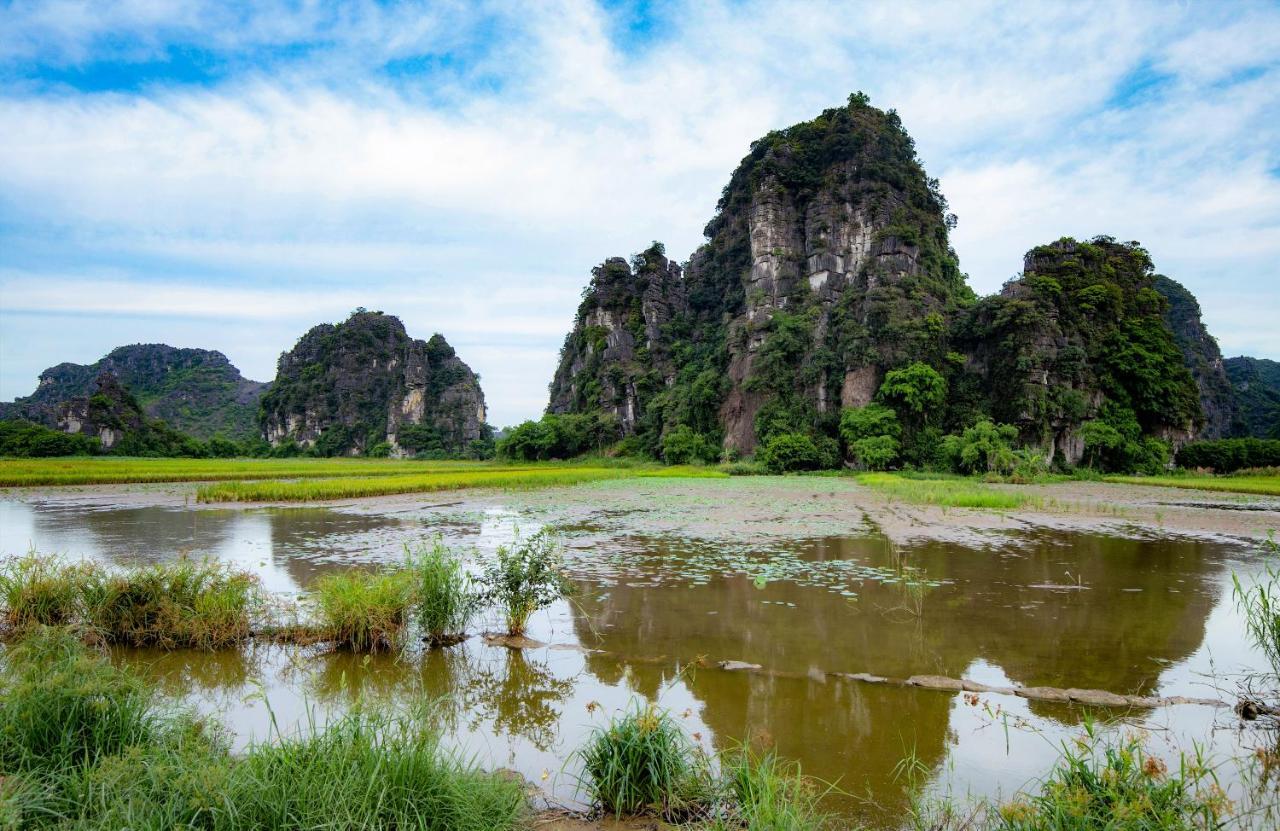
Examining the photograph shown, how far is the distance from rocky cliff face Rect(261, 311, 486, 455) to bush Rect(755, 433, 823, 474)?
178 feet

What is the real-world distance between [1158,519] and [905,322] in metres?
30.7

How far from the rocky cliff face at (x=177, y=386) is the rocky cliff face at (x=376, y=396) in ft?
56.1

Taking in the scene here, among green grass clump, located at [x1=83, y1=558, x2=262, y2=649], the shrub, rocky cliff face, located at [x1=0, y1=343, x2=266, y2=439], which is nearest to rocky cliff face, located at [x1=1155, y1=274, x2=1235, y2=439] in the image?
the shrub

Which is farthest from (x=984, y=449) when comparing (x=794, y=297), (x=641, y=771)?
(x=641, y=771)

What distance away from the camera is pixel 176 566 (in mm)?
7020

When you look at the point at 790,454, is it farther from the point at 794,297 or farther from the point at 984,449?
the point at 794,297

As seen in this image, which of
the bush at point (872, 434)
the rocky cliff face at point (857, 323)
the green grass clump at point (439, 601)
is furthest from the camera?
the rocky cliff face at point (857, 323)

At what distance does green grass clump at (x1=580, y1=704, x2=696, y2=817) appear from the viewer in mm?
3564

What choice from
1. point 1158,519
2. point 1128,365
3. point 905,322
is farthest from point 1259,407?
point 1158,519

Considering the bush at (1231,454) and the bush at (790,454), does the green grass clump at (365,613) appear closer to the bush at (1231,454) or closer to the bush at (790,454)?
the bush at (790,454)

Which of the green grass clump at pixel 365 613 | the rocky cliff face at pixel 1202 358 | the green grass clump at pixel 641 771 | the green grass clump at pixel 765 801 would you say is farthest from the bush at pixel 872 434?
the green grass clump at pixel 641 771

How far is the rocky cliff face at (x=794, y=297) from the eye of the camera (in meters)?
47.8

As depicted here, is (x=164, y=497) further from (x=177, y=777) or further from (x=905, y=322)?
(x=905, y=322)

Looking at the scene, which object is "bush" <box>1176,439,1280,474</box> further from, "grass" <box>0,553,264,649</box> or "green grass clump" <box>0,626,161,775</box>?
"green grass clump" <box>0,626,161,775</box>
